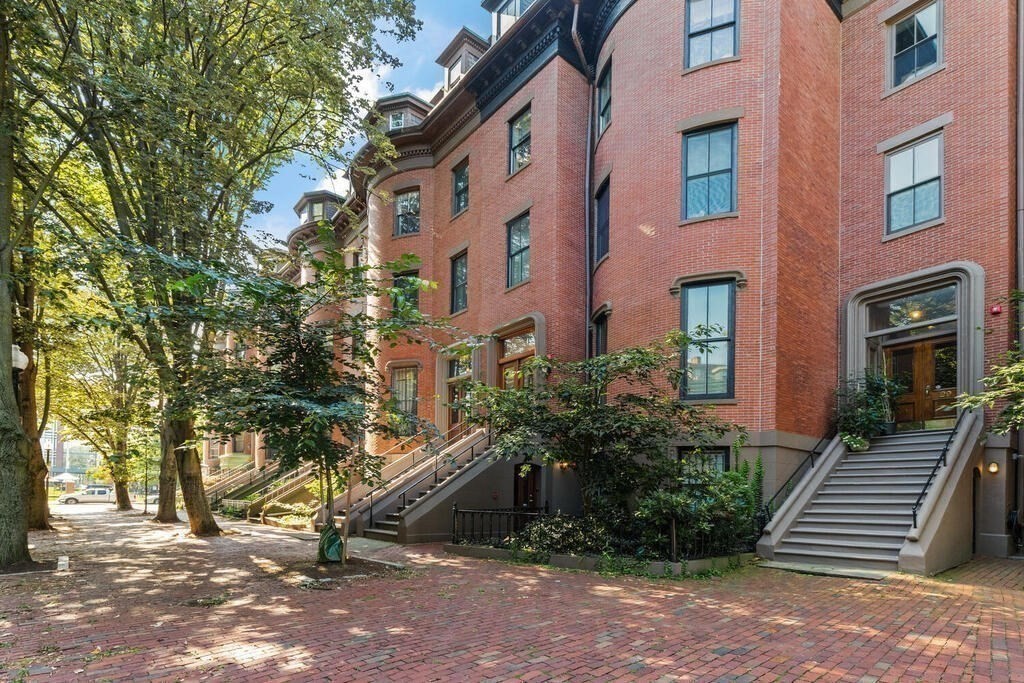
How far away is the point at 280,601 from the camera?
7.74 meters

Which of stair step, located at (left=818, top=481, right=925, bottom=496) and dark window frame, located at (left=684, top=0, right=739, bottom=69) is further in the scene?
dark window frame, located at (left=684, top=0, right=739, bottom=69)

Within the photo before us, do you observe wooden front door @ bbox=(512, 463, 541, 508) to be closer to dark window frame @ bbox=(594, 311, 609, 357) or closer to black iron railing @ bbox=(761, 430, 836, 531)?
dark window frame @ bbox=(594, 311, 609, 357)

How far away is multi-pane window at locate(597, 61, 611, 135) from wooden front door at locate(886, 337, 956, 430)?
908 cm

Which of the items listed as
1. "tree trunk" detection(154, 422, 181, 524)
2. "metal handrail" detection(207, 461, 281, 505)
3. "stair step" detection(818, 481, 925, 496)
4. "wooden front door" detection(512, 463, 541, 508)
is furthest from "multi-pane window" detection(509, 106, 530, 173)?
"metal handrail" detection(207, 461, 281, 505)

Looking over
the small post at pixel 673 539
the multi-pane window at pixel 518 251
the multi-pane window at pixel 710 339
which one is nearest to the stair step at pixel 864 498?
the multi-pane window at pixel 710 339

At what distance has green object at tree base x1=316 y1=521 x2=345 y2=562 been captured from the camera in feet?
33.7

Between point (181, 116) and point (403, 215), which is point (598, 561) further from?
point (403, 215)

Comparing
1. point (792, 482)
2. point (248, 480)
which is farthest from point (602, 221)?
point (248, 480)

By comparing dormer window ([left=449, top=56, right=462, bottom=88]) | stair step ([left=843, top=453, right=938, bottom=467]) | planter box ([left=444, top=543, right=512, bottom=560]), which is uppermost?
dormer window ([left=449, top=56, right=462, bottom=88])

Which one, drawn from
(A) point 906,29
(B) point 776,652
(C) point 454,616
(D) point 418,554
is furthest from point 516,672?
(A) point 906,29

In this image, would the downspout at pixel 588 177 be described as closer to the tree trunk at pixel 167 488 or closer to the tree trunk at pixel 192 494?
the tree trunk at pixel 192 494

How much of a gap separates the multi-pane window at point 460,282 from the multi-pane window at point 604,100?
6.49 meters

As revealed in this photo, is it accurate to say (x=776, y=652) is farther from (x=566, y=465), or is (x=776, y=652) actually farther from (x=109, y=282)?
(x=109, y=282)

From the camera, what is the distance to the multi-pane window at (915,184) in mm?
13352
